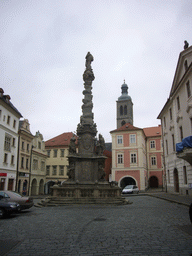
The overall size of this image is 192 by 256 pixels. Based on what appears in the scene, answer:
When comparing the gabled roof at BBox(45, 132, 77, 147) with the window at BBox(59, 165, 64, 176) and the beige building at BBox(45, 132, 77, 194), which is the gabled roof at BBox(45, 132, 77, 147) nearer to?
the beige building at BBox(45, 132, 77, 194)

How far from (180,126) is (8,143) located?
76.6 feet

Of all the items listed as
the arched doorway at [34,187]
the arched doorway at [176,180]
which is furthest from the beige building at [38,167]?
the arched doorway at [176,180]

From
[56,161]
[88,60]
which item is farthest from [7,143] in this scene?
[88,60]

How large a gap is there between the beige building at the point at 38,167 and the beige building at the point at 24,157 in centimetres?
179

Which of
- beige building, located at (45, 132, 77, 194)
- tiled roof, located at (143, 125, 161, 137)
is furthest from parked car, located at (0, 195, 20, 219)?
tiled roof, located at (143, 125, 161, 137)

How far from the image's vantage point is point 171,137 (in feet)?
91.5

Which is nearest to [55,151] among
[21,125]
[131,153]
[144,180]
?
[21,125]

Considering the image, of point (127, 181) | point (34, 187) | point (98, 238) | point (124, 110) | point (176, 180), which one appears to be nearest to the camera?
point (98, 238)

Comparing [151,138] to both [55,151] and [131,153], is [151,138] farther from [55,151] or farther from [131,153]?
[55,151]

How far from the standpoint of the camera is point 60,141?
52500 mm

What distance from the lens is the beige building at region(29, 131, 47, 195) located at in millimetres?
42281

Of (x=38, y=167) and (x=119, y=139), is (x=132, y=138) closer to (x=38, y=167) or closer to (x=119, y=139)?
(x=119, y=139)

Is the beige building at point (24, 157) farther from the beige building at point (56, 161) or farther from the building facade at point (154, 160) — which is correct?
the building facade at point (154, 160)

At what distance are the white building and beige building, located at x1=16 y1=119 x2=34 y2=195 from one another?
55.9 inches
